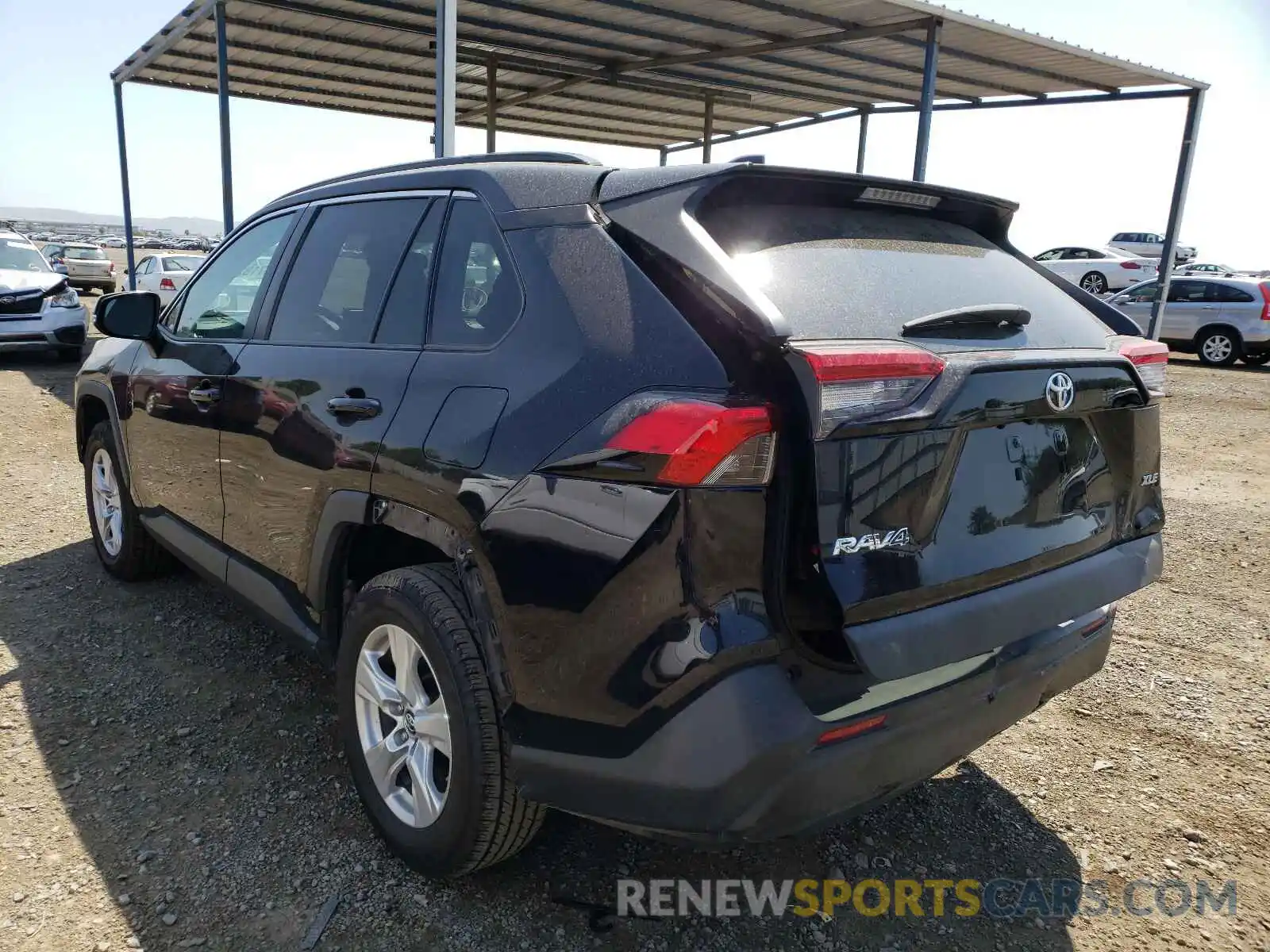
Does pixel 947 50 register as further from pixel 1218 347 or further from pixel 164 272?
pixel 164 272

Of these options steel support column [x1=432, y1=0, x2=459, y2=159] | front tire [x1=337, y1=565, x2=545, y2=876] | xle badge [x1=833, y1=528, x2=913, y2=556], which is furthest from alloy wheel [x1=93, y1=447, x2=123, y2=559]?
xle badge [x1=833, y1=528, x2=913, y2=556]

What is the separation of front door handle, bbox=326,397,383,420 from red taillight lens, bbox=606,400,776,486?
3.23 feet

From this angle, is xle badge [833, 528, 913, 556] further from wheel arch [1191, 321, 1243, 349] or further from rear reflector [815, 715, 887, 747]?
wheel arch [1191, 321, 1243, 349]

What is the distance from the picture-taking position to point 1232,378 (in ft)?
46.2

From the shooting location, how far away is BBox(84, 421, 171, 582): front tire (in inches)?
166

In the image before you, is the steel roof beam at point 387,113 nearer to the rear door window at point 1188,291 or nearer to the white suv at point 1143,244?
the rear door window at point 1188,291

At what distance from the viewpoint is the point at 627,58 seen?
12.0 metres

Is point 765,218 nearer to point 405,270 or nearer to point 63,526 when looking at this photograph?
point 405,270

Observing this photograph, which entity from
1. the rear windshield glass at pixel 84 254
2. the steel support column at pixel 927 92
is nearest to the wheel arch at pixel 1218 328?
the steel support column at pixel 927 92

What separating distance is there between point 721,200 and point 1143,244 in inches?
1433

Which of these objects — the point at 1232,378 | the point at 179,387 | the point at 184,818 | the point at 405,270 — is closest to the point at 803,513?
the point at 405,270

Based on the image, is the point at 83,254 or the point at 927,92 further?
the point at 83,254

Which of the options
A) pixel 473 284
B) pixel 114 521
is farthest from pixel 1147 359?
pixel 114 521

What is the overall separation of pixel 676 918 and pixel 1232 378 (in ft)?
50.2
